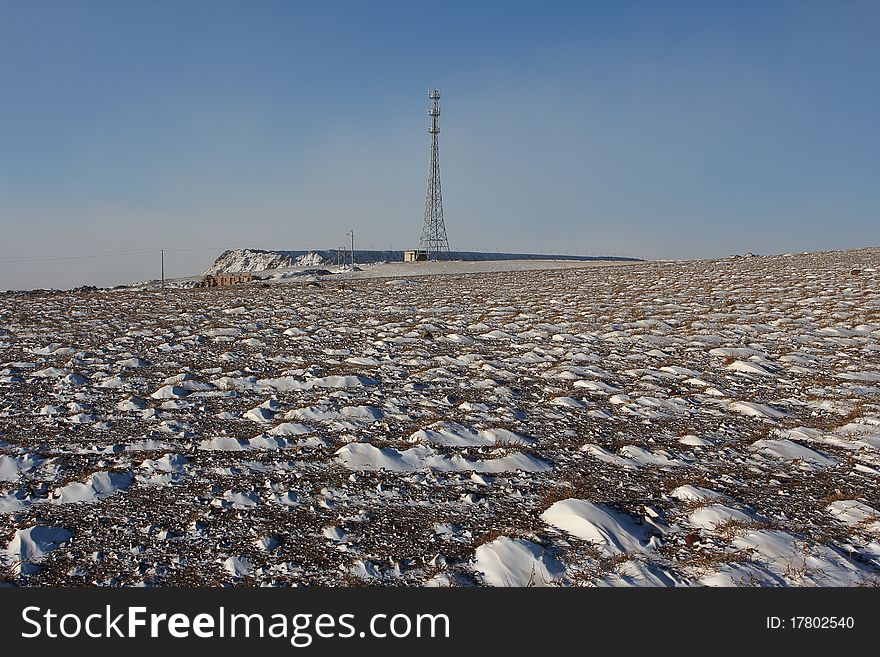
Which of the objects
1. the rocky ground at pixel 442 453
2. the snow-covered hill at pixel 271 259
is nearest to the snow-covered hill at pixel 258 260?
the snow-covered hill at pixel 271 259

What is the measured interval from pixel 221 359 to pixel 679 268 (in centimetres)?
1626

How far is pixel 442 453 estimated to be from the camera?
4.52 meters

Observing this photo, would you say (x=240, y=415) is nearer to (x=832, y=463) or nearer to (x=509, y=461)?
(x=509, y=461)

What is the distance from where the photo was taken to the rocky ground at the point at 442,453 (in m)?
3.09

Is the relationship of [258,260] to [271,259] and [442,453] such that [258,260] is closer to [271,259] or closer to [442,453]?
[271,259]

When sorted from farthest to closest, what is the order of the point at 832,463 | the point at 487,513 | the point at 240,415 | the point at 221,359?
the point at 221,359 → the point at 240,415 → the point at 832,463 → the point at 487,513

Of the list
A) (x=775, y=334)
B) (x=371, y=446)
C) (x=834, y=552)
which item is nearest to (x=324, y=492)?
(x=371, y=446)

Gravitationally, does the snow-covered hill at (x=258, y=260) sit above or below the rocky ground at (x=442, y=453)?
above

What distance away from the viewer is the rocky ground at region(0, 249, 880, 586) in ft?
10.1

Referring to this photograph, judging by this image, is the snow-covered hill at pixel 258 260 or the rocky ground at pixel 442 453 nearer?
the rocky ground at pixel 442 453

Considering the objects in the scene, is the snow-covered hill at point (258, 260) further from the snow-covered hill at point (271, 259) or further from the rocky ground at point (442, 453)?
the rocky ground at point (442, 453)

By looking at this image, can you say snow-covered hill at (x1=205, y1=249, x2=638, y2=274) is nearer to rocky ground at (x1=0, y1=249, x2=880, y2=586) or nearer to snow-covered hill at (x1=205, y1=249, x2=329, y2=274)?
snow-covered hill at (x1=205, y1=249, x2=329, y2=274)

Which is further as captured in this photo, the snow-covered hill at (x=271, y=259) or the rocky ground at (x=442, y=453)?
the snow-covered hill at (x=271, y=259)

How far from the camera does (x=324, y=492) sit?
3846 millimetres
